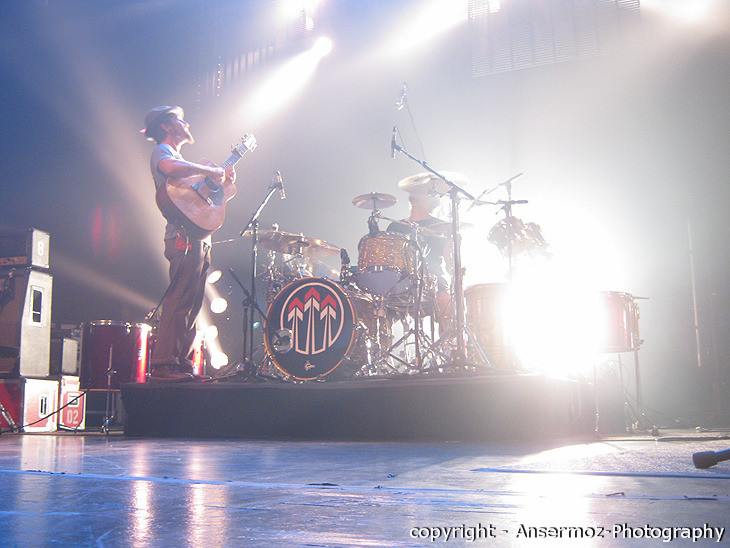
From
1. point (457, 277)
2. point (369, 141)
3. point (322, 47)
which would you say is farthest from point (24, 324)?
point (322, 47)

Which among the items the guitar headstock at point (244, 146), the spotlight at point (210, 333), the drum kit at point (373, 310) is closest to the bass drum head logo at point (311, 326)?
the drum kit at point (373, 310)

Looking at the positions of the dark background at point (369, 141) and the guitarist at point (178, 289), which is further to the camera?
the dark background at point (369, 141)

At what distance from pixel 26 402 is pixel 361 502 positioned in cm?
512

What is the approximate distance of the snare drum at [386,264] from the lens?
16.9 ft

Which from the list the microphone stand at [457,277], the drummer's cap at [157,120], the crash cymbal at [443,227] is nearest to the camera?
the microphone stand at [457,277]

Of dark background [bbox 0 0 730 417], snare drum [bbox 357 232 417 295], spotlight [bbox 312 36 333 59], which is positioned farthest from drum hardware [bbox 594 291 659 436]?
spotlight [bbox 312 36 333 59]

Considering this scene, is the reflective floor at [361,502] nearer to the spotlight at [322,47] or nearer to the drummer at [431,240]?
the drummer at [431,240]

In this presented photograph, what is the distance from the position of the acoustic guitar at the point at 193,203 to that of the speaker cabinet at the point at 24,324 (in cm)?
224

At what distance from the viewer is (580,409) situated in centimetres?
434

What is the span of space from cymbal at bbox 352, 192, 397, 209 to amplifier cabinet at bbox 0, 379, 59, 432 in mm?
3562

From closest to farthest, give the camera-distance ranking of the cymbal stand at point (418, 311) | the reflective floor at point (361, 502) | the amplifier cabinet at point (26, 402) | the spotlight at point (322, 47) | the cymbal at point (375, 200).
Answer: the reflective floor at point (361, 502) → the cymbal stand at point (418, 311) → the amplifier cabinet at point (26, 402) → the cymbal at point (375, 200) → the spotlight at point (322, 47)

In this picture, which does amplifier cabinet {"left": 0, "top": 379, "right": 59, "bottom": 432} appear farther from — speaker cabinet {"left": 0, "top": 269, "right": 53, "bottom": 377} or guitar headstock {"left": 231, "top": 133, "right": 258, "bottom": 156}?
guitar headstock {"left": 231, "top": 133, "right": 258, "bottom": 156}

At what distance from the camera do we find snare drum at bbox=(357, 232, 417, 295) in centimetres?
515

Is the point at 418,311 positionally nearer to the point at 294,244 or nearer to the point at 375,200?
the point at 294,244
